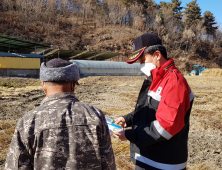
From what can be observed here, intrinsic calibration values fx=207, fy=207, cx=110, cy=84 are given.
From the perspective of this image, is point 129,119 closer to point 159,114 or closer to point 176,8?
point 159,114

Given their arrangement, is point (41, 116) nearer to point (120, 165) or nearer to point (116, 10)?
point (120, 165)

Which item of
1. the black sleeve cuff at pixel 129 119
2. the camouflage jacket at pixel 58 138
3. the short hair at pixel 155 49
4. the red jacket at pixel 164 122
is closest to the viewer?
the camouflage jacket at pixel 58 138

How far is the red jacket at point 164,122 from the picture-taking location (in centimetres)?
Answer: 169

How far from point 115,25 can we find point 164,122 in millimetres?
55541

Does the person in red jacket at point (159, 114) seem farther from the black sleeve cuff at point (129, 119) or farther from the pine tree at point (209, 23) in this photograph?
the pine tree at point (209, 23)

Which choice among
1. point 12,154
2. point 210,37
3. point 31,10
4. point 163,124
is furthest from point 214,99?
point 210,37

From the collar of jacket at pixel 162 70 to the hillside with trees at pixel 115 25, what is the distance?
38.7m

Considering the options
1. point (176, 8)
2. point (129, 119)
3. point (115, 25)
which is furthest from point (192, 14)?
point (129, 119)

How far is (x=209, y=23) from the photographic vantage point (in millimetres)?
61344

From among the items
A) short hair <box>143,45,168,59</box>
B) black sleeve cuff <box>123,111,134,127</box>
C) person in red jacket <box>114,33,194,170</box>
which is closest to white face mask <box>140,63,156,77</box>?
person in red jacket <box>114,33,194,170</box>

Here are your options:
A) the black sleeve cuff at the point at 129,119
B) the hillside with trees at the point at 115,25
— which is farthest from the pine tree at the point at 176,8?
the black sleeve cuff at the point at 129,119

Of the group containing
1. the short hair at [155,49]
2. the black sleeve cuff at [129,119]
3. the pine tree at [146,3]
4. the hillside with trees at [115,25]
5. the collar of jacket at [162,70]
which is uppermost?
the pine tree at [146,3]

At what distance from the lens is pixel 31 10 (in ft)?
163

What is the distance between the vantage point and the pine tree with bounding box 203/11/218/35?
198ft
